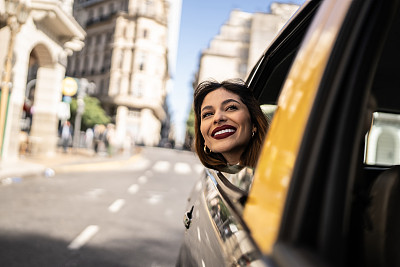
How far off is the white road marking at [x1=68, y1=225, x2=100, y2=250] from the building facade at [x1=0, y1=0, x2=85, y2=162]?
28.2 feet

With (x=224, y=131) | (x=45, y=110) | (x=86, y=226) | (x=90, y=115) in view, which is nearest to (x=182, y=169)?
(x=45, y=110)

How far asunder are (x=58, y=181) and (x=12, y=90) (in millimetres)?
4982

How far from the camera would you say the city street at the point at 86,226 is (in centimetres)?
422

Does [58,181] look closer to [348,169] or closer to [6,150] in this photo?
[6,150]

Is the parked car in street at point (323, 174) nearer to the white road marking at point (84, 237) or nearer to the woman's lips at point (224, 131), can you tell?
the woman's lips at point (224, 131)

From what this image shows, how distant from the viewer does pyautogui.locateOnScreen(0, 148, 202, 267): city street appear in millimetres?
4219

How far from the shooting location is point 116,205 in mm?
7762

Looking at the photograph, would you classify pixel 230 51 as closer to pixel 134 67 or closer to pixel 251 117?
pixel 134 67

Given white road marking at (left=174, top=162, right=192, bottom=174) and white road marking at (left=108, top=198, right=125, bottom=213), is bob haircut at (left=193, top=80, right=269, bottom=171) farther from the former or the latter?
white road marking at (left=174, top=162, right=192, bottom=174)

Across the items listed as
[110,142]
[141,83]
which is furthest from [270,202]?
[141,83]

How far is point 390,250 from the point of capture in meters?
0.95

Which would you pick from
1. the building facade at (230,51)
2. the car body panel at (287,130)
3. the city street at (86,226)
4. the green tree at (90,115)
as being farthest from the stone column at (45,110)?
the building facade at (230,51)

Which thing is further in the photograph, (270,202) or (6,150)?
(6,150)

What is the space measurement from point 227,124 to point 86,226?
4.31 m
